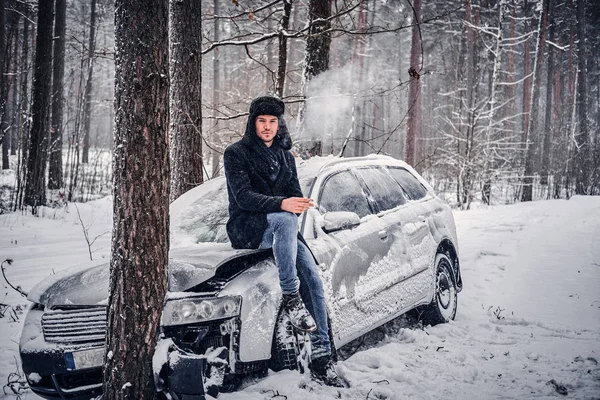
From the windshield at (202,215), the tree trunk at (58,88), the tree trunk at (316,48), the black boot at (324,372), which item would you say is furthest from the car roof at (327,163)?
the tree trunk at (58,88)

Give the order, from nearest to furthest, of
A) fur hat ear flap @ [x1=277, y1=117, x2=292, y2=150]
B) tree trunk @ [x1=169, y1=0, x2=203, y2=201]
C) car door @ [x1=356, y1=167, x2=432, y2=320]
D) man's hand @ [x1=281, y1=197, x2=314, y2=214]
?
1. man's hand @ [x1=281, y1=197, x2=314, y2=214]
2. fur hat ear flap @ [x1=277, y1=117, x2=292, y2=150]
3. car door @ [x1=356, y1=167, x2=432, y2=320]
4. tree trunk @ [x1=169, y1=0, x2=203, y2=201]

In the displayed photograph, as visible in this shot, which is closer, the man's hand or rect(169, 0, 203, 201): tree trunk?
the man's hand

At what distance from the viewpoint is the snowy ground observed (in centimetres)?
334

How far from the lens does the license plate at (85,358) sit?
283 cm

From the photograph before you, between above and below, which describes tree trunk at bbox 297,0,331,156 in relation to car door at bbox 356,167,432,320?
above

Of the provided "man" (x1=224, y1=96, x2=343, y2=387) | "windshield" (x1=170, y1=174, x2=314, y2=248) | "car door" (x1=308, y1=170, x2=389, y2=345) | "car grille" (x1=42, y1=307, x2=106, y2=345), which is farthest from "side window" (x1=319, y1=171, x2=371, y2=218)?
"car grille" (x1=42, y1=307, x2=106, y2=345)

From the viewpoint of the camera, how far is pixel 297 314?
3.11 meters

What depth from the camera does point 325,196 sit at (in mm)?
4094

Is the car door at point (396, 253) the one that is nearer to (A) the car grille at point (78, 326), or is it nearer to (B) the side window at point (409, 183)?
(B) the side window at point (409, 183)

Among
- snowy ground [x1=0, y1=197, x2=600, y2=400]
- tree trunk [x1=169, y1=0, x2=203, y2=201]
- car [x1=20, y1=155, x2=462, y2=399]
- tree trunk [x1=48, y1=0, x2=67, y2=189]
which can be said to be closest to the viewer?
car [x1=20, y1=155, x2=462, y2=399]

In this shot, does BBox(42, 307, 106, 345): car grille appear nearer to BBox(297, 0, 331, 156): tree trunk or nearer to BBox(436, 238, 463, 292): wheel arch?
BBox(436, 238, 463, 292): wheel arch

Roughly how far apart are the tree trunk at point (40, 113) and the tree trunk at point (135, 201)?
862 cm

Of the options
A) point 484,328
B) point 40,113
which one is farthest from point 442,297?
point 40,113

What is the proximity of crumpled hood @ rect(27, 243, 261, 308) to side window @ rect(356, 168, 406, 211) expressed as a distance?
74.2 inches
